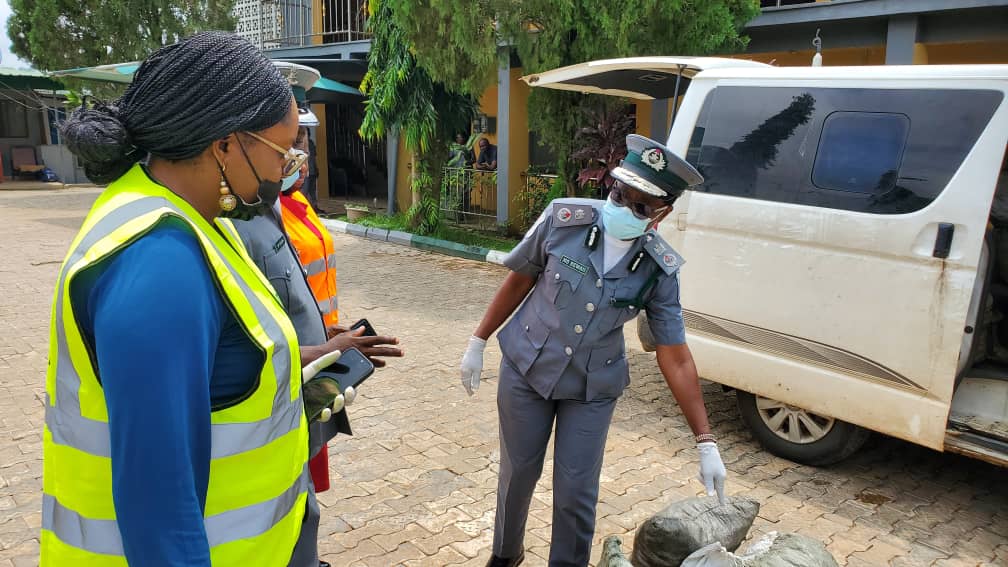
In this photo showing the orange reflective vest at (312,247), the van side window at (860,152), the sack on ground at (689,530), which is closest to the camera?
the sack on ground at (689,530)

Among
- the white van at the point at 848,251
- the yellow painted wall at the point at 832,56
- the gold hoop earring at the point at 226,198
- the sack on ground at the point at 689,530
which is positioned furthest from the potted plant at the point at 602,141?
the gold hoop earring at the point at 226,198

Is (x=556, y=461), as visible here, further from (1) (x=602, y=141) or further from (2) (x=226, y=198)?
(1) (x=602, y=141)

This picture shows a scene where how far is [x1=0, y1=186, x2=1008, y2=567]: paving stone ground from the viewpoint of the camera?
11.7ft

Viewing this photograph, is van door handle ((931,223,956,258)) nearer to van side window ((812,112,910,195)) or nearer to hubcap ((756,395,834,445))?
van side window ((812,112,910,195))

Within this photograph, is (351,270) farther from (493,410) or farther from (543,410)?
(543,410)

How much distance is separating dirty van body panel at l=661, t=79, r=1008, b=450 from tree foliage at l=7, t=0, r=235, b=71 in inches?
583

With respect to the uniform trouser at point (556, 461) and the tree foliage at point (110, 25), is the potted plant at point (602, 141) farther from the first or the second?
the tree foliage at point (110, 25)

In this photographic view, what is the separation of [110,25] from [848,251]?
16.9 m

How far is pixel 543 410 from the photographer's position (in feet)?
9.61

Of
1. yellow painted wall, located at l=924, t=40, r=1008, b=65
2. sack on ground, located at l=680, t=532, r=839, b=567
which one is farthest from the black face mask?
yellow painted wall, located at l=924, t=40, r=1008, b=65

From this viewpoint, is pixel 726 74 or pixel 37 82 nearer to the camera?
pixel 726 74

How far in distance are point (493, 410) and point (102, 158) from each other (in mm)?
4046

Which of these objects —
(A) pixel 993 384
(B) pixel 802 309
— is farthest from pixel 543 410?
(A) pixel 993 384

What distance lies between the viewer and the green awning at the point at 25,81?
20.3 metres
